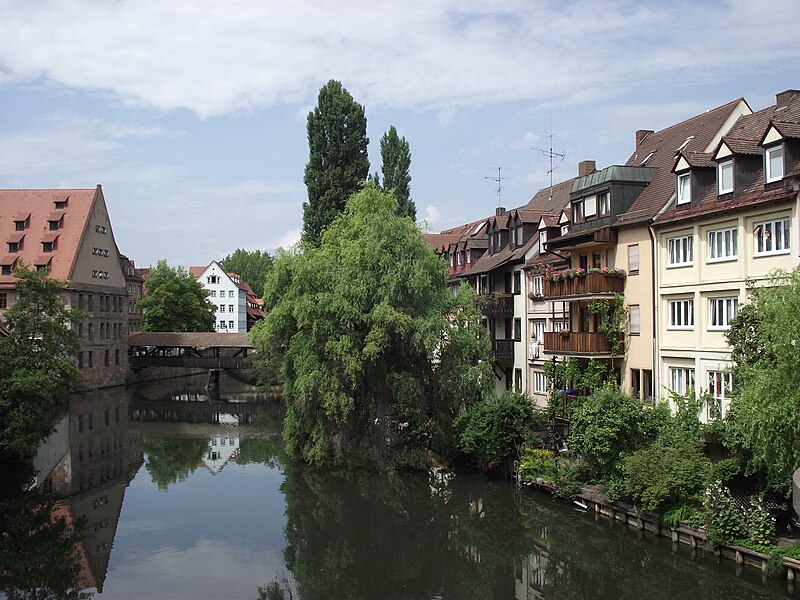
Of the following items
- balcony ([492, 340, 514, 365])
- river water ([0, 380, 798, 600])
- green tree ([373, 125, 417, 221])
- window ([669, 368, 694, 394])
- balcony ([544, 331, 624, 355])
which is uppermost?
green tree ([373, 125, 417, 221])

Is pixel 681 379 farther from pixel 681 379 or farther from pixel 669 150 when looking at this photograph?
pixel 669 150

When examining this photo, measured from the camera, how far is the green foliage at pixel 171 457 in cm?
3403

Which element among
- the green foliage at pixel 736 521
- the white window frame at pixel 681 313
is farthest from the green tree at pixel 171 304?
the green foliage at pixel 736 521

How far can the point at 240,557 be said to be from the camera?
22.3 m

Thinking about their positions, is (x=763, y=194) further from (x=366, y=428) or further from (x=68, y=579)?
(x=68, y=579)

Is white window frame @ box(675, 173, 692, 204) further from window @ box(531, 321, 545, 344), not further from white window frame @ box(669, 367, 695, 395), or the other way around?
window @ box(531, 321, 545, 344)

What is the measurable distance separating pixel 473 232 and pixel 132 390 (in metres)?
33.6

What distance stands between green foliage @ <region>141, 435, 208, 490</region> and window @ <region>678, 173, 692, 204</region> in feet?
72.6

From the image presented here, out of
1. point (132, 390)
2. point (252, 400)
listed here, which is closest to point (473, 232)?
point (252, 400)

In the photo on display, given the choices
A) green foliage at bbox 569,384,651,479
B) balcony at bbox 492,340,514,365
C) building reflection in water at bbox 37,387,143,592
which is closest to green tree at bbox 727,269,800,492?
green foliage at bbox 569,384,651,479

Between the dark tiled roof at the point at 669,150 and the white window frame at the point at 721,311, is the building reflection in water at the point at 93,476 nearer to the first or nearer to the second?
the white window frame at the point at 721,311

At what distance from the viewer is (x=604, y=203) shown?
32.2 m

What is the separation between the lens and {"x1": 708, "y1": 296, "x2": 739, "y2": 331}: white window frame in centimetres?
2525

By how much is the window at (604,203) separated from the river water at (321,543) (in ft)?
37.5
